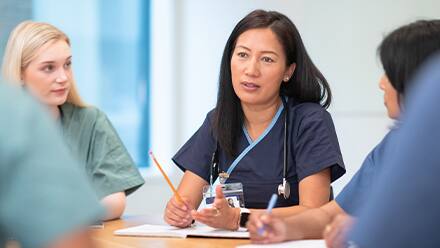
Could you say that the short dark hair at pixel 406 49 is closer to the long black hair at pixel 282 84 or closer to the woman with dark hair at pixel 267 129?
the woman with dark hair at pixel 267 129

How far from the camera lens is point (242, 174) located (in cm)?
247

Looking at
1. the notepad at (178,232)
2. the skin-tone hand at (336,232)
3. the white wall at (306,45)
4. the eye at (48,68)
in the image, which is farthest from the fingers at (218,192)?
the white wall at (306,45)

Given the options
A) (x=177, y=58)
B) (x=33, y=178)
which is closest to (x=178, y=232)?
(x=33, y=178)

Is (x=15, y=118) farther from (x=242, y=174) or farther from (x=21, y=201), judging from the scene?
(x=242, y=174)

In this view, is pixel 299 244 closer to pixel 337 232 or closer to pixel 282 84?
pixel 337 232

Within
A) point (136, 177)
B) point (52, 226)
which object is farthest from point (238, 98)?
point (52, 226)

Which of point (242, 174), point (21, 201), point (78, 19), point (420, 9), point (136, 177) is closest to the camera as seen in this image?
point (21, 201)

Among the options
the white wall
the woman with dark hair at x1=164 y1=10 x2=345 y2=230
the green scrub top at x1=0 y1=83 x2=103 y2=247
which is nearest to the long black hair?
the woman with dark hair at x1=164 y1=10 x2=345 y2=230

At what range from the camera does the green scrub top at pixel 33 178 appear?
63 cm

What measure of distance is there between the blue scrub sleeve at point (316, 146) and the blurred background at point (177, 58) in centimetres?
180

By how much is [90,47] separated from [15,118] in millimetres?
3903

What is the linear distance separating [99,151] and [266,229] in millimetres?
1020

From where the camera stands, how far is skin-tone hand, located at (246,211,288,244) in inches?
70.7

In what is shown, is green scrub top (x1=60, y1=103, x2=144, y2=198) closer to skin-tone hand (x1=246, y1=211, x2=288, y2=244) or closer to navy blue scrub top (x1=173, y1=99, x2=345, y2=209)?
navy blue scrub top (x1=173, y1=99, x2=345, y2=209)
